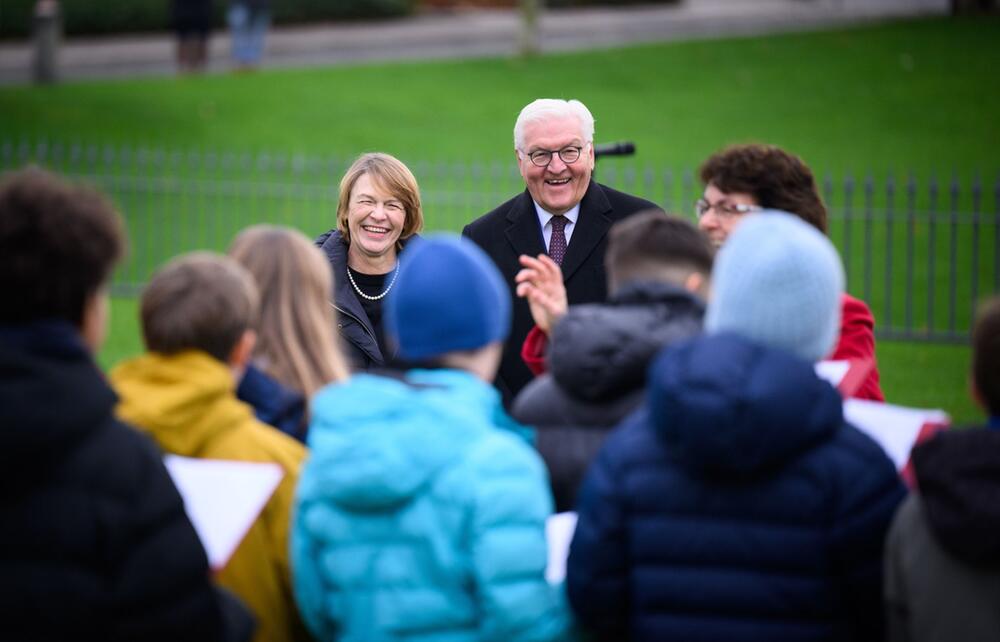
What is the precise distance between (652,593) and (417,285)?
2.98 ft

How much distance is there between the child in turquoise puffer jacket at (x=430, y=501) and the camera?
3.23 metres

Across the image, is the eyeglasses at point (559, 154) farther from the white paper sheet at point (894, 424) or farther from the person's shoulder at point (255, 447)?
the person's shoulder at point (255, 447)

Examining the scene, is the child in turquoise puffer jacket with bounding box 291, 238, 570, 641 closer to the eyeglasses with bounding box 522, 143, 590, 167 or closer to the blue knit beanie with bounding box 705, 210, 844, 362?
the blue knit beanie with bounding box 705, 210, 844, 362

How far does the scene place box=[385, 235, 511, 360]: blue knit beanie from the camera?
11.2ft

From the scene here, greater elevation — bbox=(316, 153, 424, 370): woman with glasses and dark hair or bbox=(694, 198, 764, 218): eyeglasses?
bbox=(694, 198, 764, 218): eyeglasses

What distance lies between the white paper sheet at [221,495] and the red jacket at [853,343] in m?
1.56

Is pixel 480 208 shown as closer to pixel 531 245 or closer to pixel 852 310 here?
pixel 531 245

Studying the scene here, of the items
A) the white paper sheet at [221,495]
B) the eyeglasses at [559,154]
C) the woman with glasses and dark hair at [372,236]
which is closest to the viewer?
the white paper sheet at [221,495]

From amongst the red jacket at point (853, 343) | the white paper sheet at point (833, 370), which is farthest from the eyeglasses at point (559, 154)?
the white paper sheet at point (833, 370)

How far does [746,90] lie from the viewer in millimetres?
24484

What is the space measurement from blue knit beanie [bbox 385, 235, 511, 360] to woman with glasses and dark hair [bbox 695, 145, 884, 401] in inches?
66.9

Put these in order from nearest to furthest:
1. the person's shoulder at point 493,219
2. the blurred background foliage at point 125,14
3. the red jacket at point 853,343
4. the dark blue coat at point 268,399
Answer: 1. the dark blue coat at point 268,399
2. the red jacket at point 853,343
3. the person's shoulder at point 493,219
4. the blurred background foliage at point 125,14

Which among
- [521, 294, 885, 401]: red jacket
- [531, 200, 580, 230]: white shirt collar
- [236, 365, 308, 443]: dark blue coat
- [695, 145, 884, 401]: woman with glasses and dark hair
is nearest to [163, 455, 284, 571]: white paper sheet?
[236, 365, 308, 443]: dark blue coat

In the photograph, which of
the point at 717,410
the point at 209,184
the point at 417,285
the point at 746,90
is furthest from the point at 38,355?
the point at 746,90
